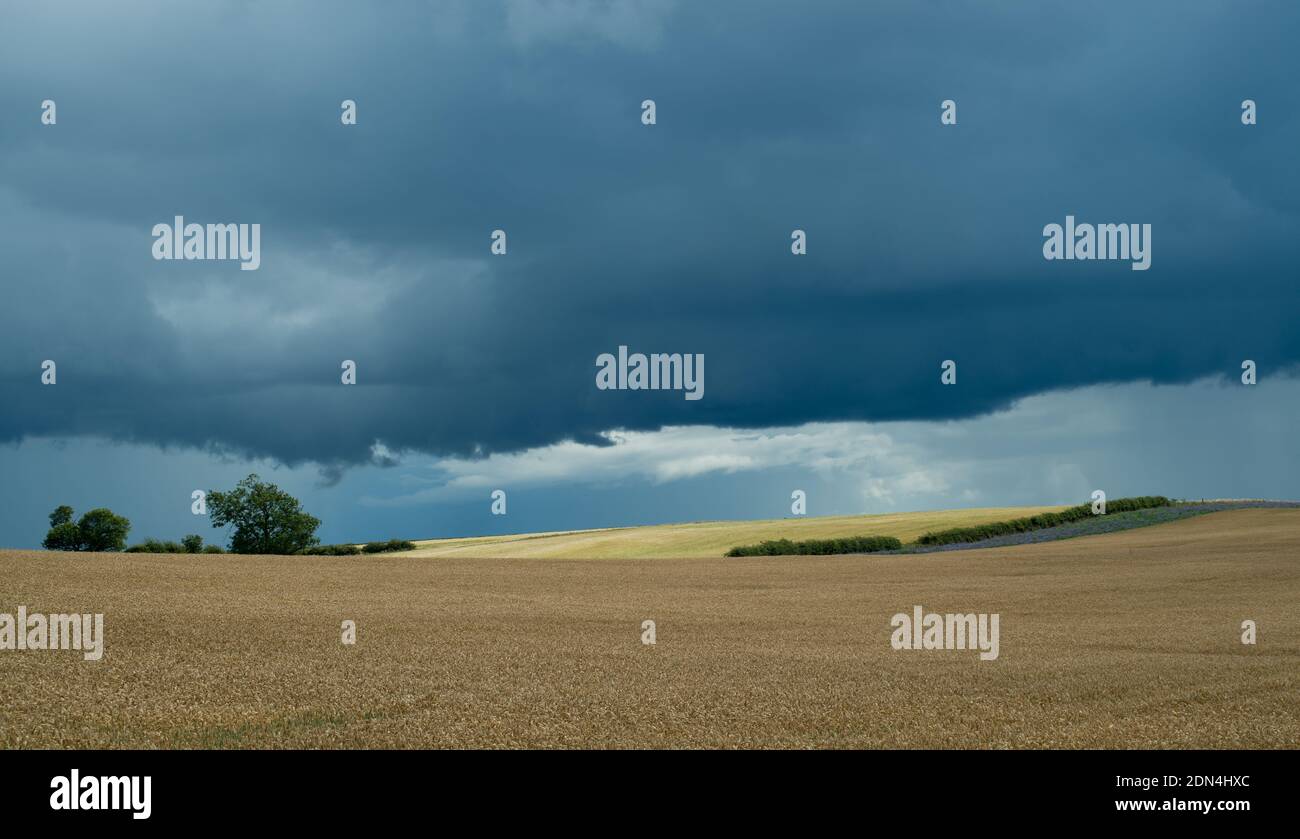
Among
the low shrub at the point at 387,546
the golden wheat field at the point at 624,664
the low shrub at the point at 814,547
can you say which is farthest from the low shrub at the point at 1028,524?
the low shrub at the point at 387,546

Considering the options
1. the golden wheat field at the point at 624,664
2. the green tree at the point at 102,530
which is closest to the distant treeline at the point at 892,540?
the golden wheat field at the point at 624,664

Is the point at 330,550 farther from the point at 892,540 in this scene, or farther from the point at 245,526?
the point at 892,540

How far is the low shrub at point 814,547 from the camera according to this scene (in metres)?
64.1

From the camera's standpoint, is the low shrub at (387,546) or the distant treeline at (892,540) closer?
the distant treeline at (892,540)

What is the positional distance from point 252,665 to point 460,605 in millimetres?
14020

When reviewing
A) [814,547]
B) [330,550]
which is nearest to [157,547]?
[330,550]

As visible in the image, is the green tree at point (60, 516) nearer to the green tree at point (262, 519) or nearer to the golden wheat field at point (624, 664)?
the green tree at point (262, 519)

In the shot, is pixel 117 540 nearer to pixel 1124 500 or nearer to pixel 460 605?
pixel 460 605

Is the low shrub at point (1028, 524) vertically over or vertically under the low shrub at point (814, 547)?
over

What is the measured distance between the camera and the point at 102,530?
75125 millimetres

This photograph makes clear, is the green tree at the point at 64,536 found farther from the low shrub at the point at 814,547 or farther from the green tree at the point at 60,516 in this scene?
the low shrub at the point at 814,547

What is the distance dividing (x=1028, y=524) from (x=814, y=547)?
18452 mm

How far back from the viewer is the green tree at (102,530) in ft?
245

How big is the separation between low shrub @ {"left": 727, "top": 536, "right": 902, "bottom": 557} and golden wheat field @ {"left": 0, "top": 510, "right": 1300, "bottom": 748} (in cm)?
2153
